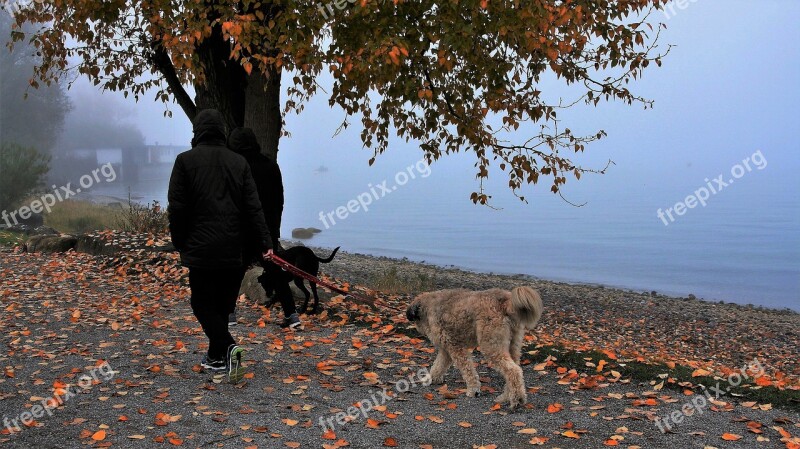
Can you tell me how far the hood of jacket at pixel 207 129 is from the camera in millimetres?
6793

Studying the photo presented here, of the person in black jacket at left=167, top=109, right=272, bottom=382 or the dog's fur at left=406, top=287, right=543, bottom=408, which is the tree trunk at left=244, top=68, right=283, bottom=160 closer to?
the person in black jacket at left=167, top=109, right=272, bottom=382

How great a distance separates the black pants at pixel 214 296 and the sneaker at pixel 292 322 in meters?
2.82

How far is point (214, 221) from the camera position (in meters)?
6.64

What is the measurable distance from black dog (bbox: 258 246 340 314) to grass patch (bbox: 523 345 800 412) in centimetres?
335

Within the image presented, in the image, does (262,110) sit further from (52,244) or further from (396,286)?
(52,244)

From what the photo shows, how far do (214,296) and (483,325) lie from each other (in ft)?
8.54

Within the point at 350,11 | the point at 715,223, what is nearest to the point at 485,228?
the point at 715,223

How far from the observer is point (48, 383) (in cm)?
745

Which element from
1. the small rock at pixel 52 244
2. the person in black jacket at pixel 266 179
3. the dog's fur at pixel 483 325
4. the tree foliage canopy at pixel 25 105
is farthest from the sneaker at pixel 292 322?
the tree foliage canopy at pixel 25 105

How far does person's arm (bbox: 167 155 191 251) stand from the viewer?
6547 mm

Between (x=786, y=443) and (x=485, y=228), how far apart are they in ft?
222

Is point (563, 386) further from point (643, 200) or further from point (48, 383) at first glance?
point (643, 200)

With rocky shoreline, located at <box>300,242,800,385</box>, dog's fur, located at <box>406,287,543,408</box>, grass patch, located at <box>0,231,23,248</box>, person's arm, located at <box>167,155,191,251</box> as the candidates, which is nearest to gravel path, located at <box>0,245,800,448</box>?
dog's fur, located at <box>406,287,543,408</box>

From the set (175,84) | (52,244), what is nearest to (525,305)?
(175,84)
